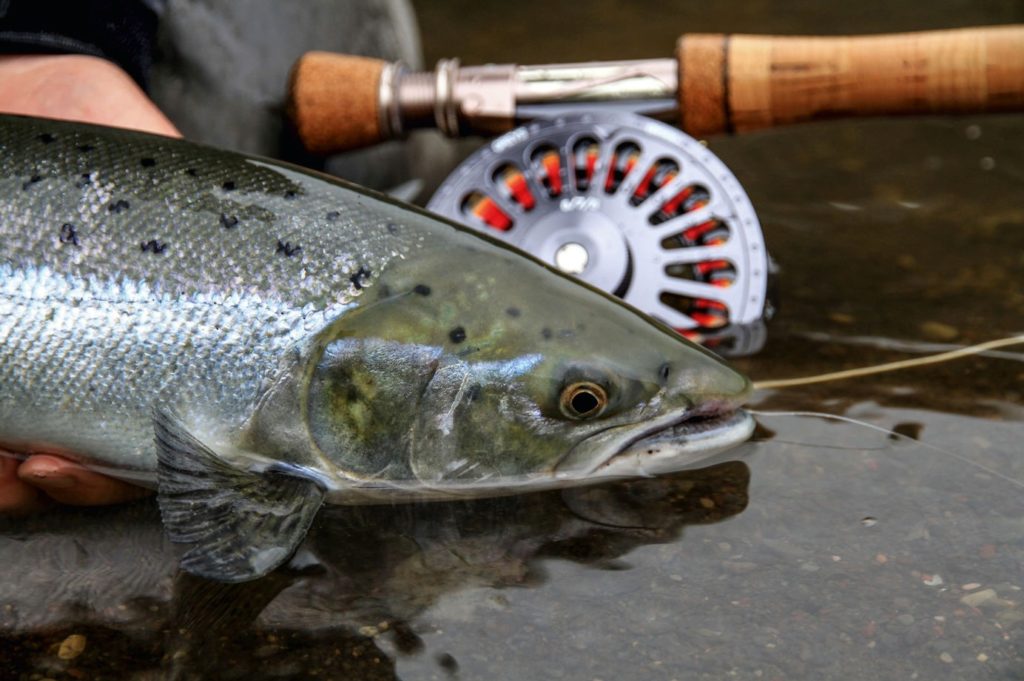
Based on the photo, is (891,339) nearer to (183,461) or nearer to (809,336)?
(809,336)

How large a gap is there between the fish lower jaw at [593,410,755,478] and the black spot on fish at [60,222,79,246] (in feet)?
3.29

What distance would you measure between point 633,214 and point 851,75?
2.25 feet

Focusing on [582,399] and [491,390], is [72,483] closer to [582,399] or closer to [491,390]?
[491,390]

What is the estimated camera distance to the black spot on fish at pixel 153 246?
203cm

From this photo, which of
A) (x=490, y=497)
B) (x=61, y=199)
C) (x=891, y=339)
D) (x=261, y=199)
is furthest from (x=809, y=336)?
(x=61, y=199)

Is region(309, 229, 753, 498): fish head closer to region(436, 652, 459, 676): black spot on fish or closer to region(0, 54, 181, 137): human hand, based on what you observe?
region(436, 652, 459, 676): black spot on fish

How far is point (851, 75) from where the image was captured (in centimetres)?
295

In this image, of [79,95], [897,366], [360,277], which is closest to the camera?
[360,277]

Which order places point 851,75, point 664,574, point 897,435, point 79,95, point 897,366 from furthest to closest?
point 851,75
point 79,95
point 897,366
point 897,435
point 664,574

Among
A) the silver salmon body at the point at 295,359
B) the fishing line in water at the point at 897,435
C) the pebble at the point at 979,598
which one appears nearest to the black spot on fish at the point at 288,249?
the silver salmon body at the point at 295,359

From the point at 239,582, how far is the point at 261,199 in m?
0.67

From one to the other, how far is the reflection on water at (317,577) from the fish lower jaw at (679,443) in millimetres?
74

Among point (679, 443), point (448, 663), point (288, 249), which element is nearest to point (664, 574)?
point (679, 443)

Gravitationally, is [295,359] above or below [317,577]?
above
